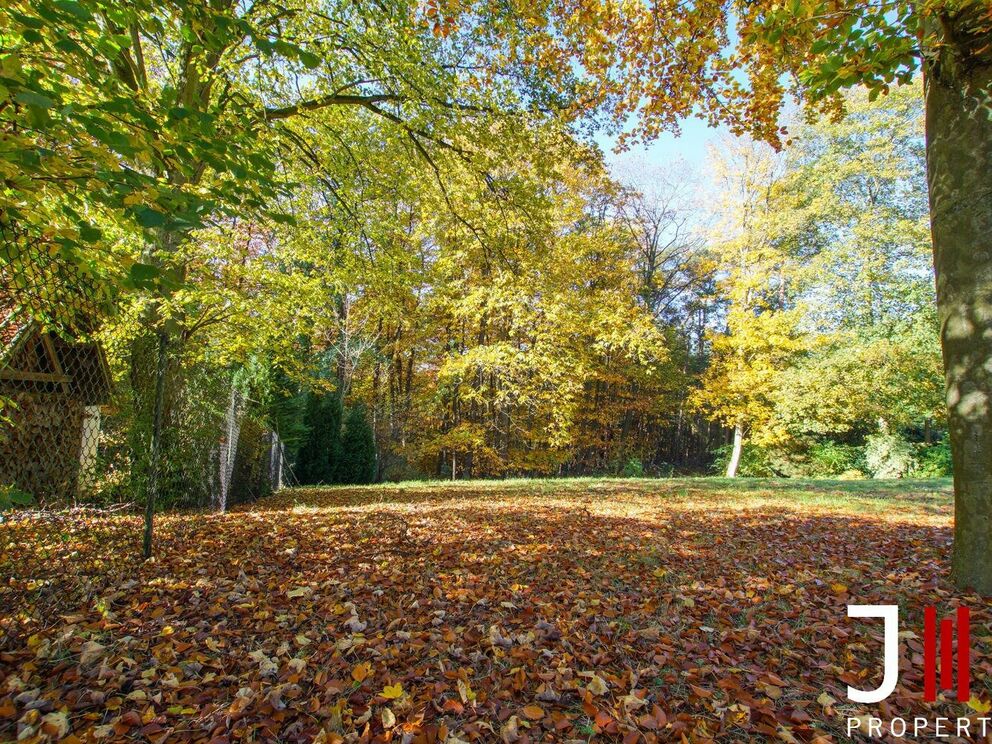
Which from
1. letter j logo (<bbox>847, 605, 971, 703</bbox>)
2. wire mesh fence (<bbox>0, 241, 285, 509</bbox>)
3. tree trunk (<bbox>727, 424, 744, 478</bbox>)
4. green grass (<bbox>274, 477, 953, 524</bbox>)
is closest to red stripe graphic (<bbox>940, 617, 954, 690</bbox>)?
letter j logo (<bbox>847, 605, 971, 703</bbox>)

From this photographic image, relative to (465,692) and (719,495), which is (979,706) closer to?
(465,692)

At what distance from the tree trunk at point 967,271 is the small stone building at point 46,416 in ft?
25.3

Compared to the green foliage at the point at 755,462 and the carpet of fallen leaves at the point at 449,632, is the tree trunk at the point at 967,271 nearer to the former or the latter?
the carpet of fallen leaves at the point at 449,632

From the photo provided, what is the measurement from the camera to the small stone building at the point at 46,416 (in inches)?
210

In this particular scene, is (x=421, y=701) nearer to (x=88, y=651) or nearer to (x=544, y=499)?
(x=88, y=651)

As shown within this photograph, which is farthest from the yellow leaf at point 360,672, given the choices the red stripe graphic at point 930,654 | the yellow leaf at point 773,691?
the red stripe graphic at point 930,654

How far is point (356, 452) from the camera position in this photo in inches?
643

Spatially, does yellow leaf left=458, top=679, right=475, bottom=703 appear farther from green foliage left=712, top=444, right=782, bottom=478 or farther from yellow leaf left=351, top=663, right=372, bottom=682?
green foliage left=712, top=444, right=782, bottom=478

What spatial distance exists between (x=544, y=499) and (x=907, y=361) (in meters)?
14.5

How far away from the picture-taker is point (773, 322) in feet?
53.1

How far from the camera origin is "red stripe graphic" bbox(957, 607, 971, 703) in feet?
7.94

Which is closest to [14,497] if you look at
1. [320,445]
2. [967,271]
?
→ [967,271]

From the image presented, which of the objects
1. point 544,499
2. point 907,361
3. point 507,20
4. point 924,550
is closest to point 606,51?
point 507,20

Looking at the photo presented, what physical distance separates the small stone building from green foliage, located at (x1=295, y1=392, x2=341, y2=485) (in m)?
8.09
